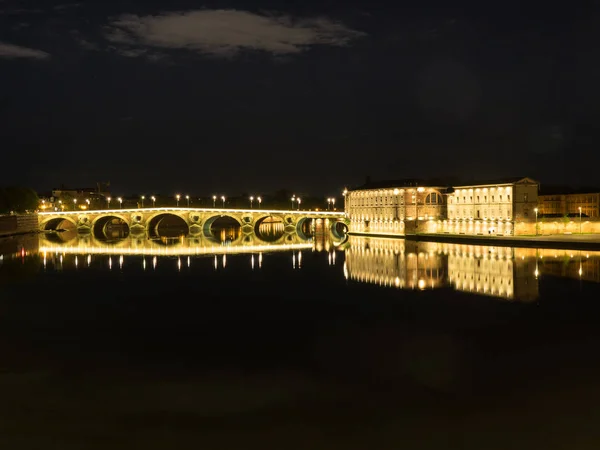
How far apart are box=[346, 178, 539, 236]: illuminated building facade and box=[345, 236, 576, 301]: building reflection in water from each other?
27.5ft

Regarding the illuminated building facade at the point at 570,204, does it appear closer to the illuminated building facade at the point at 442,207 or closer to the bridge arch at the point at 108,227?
the illuminated building facade at the point at 442,207

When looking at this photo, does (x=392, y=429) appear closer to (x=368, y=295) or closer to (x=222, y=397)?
(x=222, y=397)

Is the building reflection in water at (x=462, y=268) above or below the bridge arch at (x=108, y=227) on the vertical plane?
below

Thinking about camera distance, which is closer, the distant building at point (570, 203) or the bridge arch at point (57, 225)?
the distant building at point (570, 203)

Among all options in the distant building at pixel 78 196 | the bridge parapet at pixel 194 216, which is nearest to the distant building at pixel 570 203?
the bridge parapet at pixel 194 216

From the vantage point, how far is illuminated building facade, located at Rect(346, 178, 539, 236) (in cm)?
5512

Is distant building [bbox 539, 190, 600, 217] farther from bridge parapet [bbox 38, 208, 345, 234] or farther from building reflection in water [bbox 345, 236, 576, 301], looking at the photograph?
building reflection in water [bbox 345, 236, 576, 301]

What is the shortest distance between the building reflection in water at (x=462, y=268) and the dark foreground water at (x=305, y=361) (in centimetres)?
32

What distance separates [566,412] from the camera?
11984mm

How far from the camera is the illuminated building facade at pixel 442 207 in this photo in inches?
2170

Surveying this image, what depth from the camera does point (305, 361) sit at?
16.1 m

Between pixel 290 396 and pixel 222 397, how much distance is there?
1.50 meters

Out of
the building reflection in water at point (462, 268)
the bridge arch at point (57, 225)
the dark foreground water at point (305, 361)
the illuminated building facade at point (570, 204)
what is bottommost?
the dark foreground water at point (305, 361)

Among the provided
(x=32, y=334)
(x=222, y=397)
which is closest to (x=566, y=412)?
(x=222, y=397)
